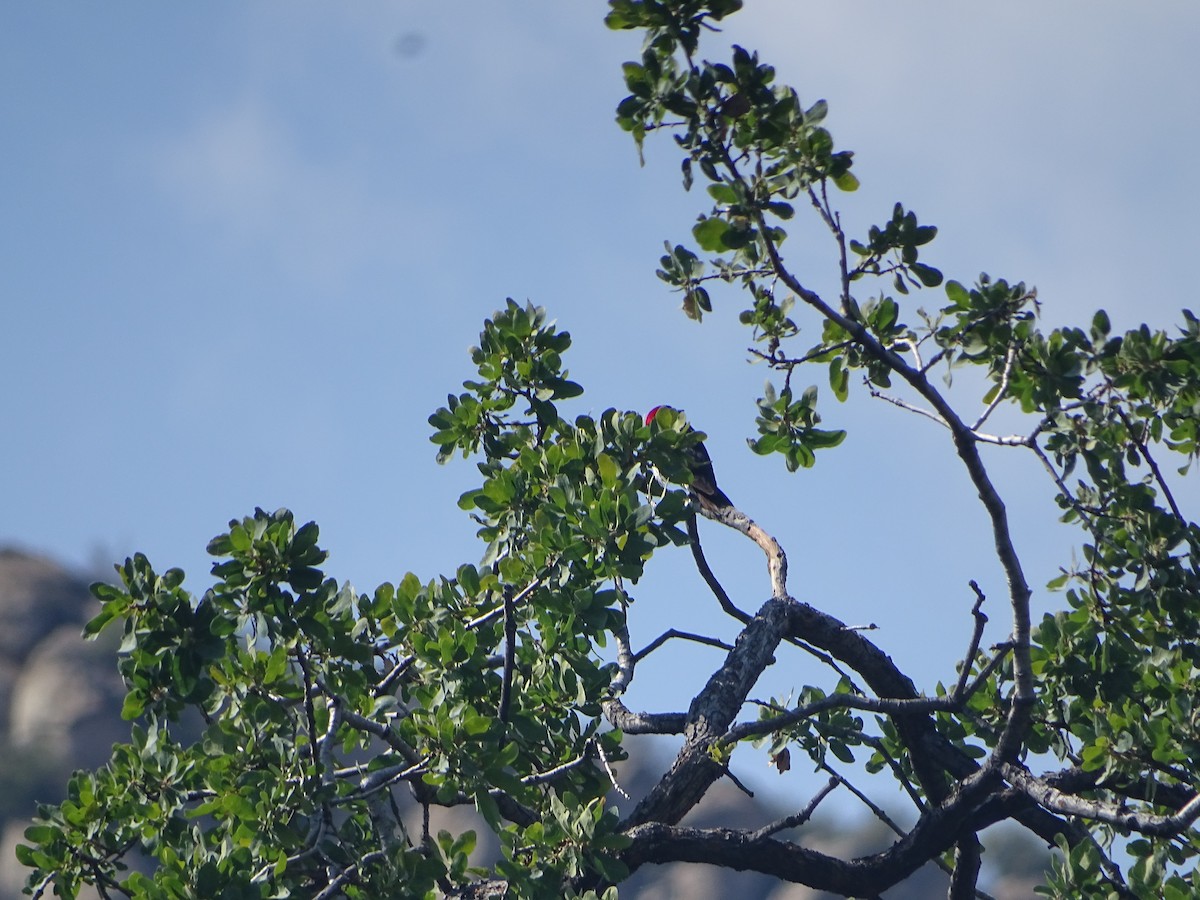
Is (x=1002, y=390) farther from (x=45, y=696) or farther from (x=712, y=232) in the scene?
A: (x=45, y=696)

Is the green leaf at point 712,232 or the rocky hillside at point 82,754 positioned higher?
the rocky hillside at point 82,754

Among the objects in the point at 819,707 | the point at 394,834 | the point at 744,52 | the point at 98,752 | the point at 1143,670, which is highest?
the point at 98,752

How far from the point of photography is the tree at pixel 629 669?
3727mm

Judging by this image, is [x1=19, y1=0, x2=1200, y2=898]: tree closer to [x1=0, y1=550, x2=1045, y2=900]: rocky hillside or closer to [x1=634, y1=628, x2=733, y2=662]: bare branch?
[x1=634, y1=628, x2=733, y2=662]: bare branch

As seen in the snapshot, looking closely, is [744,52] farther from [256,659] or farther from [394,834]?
[394,834]

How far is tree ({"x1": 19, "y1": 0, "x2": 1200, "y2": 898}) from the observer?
3.73m

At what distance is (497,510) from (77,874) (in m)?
2.03

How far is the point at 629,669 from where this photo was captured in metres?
5.35

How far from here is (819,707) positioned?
14.0 feet

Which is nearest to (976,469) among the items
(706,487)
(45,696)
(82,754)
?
(706,487)

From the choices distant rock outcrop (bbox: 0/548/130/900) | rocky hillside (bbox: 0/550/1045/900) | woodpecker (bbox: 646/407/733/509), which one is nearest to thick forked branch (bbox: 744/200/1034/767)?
woodpecker (bbox: 646/407/733/509)

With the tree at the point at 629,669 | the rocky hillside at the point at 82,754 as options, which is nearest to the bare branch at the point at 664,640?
the tree at the point at 629,669

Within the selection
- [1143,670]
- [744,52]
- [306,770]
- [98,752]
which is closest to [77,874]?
[306,770]

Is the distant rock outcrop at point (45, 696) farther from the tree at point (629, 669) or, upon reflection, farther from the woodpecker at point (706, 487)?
the tree at point (629, 669)
